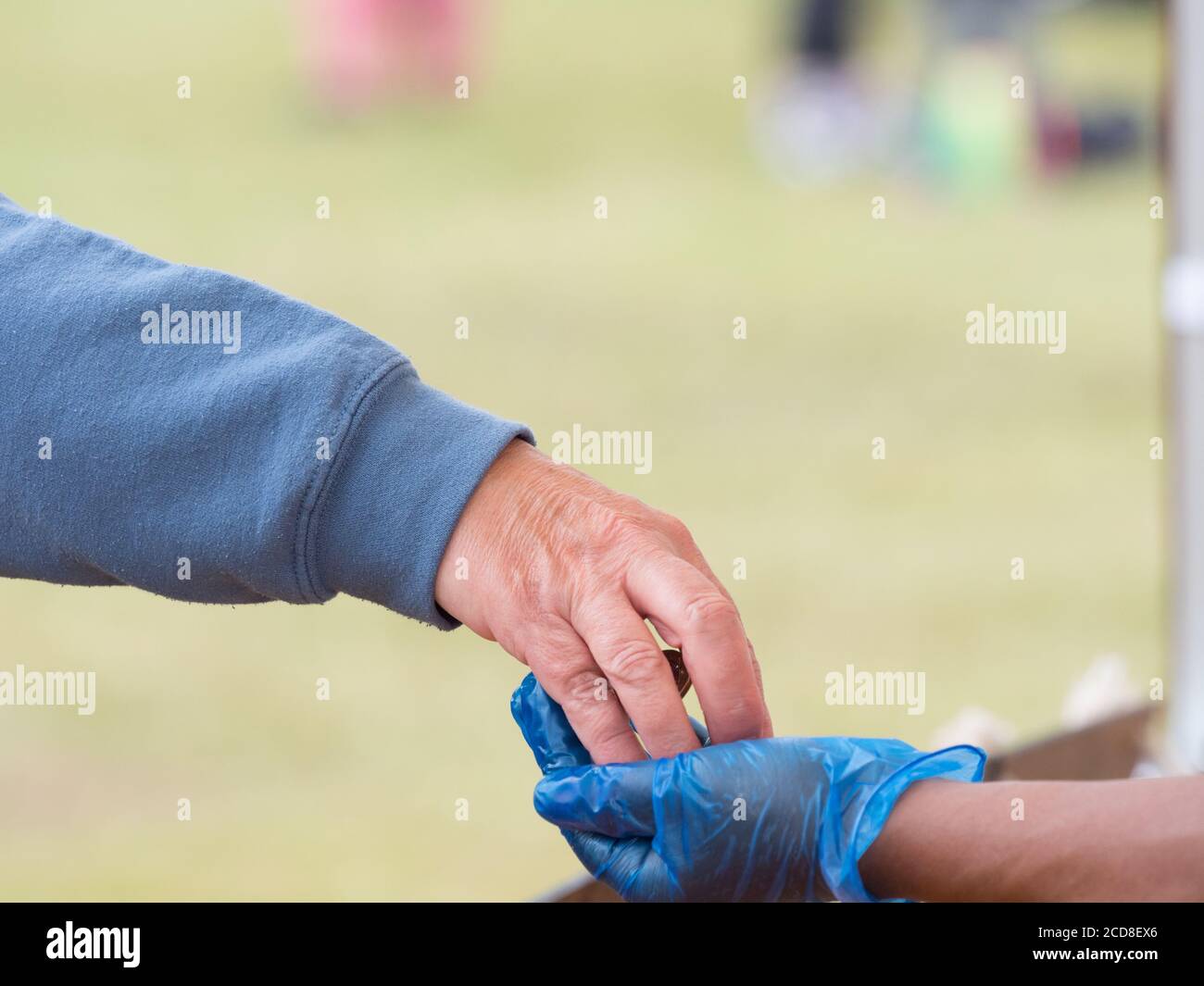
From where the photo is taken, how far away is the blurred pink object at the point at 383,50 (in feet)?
35.3

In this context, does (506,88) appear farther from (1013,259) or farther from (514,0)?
(1013,259)

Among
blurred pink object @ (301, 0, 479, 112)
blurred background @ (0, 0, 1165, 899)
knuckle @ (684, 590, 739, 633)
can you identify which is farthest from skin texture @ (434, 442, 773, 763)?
blurred pink object @ (301, 0, 479, 112)

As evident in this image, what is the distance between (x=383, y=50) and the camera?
35.9ft

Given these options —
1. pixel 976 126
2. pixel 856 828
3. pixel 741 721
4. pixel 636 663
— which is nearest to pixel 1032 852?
pixel 856 828

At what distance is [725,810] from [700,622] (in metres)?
0.15

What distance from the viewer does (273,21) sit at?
40.3ft

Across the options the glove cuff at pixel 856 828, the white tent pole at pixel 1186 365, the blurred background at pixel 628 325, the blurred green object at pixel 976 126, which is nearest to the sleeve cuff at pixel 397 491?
the glove cuff at pixel 856 828

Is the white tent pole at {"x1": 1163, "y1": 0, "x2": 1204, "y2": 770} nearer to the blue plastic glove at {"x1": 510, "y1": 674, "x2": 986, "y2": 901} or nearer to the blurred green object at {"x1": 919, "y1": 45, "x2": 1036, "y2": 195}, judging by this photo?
the blue plastic glove at {"x1": 510, "y1": 674, "x2": 986, "y2": 901}

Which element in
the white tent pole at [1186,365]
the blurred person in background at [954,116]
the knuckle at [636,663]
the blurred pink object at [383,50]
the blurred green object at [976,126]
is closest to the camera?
the knuckle at [636,663]

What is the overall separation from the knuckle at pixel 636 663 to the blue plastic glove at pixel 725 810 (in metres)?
0.08

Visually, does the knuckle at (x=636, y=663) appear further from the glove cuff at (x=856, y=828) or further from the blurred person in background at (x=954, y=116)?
the blurred person in background at (x=954, y=116)

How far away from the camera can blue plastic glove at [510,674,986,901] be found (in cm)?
114
